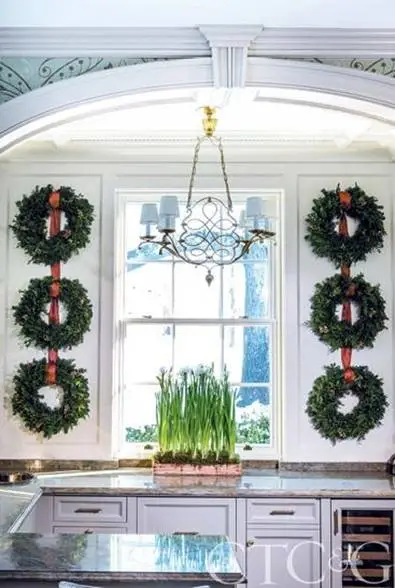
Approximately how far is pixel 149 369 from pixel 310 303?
1132 mm

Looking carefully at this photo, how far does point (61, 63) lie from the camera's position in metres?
3.14

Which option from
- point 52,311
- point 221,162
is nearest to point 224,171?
point 221,162

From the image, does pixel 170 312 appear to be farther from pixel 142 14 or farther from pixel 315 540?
pixel 142 14

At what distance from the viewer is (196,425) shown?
4.57 m

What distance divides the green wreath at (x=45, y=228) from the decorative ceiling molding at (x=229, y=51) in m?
1.90

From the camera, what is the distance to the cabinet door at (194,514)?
4.03 m

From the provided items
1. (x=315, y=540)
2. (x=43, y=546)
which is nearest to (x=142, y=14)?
(x=43, y=546)

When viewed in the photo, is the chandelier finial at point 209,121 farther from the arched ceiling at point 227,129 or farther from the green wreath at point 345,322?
the green wreath at point 345,322

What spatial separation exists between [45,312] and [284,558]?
6.83 ft

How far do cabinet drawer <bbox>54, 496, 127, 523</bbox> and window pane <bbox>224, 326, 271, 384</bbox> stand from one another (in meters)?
1.21

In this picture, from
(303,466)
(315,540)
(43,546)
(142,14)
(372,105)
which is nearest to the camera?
(43,546)

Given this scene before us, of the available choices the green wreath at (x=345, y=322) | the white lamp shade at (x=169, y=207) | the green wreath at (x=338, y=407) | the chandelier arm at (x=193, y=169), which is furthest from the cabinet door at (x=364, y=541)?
the chandelier arm at (x=193, y=169)

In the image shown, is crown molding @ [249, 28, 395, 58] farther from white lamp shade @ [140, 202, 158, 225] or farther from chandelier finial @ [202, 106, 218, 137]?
white lamp shade @ [140, 202, 158, 225]

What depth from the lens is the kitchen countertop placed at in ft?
13.1
